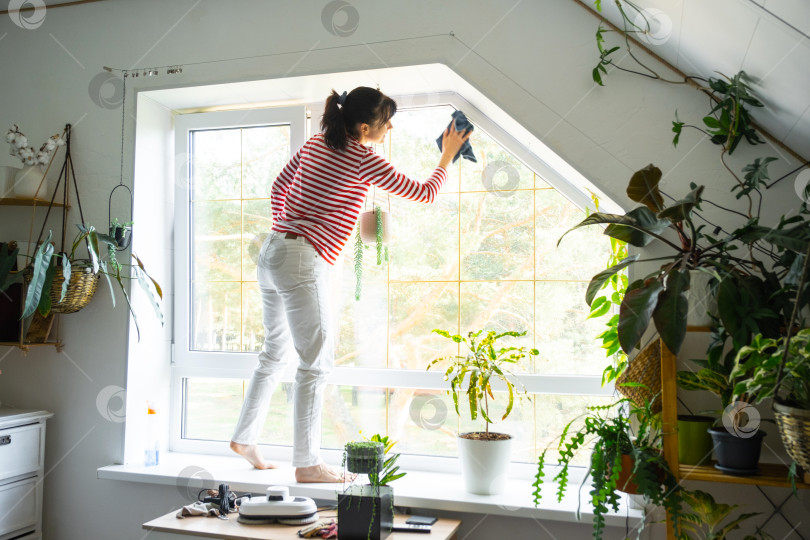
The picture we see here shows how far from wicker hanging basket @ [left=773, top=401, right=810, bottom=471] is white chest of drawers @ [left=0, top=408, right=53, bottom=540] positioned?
238cm

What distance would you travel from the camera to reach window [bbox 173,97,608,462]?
2.34 metres

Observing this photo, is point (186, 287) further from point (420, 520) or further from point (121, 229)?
point (420, 520)

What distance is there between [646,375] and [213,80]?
1814 mm

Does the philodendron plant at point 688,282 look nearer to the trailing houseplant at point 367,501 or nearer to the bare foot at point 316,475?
the trailing houseplant at point 367,501

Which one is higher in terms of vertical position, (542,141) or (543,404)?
(542,141)

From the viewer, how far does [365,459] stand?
76.7 inches

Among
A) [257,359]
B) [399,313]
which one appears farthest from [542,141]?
[257,359]

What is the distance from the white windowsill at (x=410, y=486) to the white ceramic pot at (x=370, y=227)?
0.84 metres

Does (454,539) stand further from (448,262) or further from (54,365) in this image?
(54,365)

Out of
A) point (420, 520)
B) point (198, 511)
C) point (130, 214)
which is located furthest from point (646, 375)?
point (130, 214)

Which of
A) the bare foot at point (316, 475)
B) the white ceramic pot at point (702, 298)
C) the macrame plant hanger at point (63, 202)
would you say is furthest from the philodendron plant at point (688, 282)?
the macrame plant hanger at point (63, 202)

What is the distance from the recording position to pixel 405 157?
2533mm

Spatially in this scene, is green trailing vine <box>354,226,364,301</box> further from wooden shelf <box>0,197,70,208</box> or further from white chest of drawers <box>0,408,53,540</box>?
white chest of drawers <box>0,408,53,540</box>

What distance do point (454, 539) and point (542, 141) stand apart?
4.10ft
